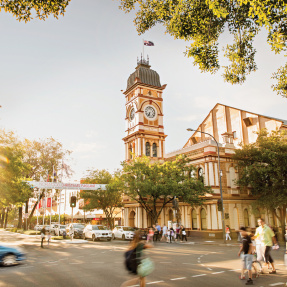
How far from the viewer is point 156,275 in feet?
35.2

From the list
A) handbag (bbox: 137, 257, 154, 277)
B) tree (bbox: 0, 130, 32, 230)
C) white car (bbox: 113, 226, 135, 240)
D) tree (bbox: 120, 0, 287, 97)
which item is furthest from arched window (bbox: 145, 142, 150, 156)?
handbag (bbox: 137, 257, 154, 277)

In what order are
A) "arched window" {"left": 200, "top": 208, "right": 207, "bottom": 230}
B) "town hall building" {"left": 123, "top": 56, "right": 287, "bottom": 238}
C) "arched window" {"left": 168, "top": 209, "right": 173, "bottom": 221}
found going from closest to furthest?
"town hall building" {"left": 123, "top": 56, "right": 287, "bottom": 238}
"arched window" {"left": 200, "top": 208, "right": 207, "bottom": 230}
"arched window" {"left": 168, "top": 209, "right": 173, "bottom": 221}

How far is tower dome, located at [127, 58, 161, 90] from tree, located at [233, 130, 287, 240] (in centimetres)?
2443

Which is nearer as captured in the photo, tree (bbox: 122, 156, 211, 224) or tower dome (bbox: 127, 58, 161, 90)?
tree (bbox: 122, 156, 211, 224)

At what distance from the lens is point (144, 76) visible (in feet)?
171

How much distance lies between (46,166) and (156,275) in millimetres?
38257

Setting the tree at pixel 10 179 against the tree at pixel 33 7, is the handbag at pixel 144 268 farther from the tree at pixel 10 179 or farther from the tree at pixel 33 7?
the tree at pixel 10 179

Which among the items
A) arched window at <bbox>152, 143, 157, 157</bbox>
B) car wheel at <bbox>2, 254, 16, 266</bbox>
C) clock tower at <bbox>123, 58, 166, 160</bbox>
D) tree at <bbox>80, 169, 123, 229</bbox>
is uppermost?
clock tower at <bbox>123, 58, 166, 160</bbox>

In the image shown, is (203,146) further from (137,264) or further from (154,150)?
(137,264)

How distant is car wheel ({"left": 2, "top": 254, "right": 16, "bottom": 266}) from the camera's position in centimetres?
1327

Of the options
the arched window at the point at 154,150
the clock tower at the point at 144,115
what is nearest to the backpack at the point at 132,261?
the clock tower at the point at 144,115

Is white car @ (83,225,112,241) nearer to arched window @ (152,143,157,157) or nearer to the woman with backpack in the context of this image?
arched window @ (152,143,157,157)

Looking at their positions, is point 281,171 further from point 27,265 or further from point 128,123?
point 128,123

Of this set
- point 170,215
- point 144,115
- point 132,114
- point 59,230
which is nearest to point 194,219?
point 170,215
